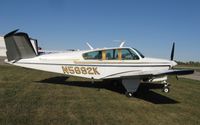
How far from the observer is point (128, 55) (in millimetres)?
11273

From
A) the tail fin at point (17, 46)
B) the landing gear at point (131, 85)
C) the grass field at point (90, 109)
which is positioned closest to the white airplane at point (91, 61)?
the tail fin at point (17, 46)

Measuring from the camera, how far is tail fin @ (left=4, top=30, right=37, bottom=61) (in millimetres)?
10969

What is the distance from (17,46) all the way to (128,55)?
18.2 feet

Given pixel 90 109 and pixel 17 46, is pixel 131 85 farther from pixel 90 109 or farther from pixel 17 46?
pixel 17 46

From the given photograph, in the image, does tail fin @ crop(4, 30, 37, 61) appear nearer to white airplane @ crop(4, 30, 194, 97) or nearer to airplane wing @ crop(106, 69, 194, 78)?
white airplane @ crop(4, 30, 194, 97)

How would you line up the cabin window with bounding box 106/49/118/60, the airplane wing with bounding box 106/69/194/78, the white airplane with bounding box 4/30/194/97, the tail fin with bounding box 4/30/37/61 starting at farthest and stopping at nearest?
the cabin window with bounding box 106/49/118/60, the white airplane with bounding box 4/30/194/97, the tail fin with bounding box 4/30/37/61, the airplane wing with bounding box 106/69/194/78

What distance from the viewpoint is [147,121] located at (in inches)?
267

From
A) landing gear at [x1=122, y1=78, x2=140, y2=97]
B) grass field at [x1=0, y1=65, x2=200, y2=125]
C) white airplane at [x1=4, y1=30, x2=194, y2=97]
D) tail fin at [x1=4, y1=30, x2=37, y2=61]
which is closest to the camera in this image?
grass field at [x1=0, y1=65, x2=200, y2=125]

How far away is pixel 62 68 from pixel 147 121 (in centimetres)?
592

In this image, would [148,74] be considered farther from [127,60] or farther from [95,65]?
[95,65]

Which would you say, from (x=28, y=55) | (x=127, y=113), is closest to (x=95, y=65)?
(x=28, y=55)

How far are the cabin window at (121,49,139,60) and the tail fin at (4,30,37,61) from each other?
4.71 metres

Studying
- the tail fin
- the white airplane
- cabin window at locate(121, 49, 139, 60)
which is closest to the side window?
the white airplane

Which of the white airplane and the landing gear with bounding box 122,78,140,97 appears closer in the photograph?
the landing gear with bounding box 122,78,140,97
